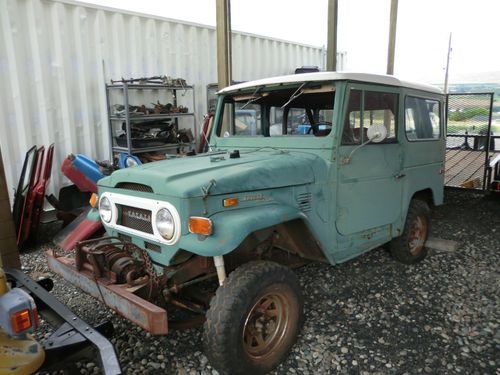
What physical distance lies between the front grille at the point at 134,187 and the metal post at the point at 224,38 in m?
2.71

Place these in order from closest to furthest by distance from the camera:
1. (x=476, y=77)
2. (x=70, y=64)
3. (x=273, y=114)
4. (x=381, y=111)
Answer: (x=381, y=111), (x=273, y=114), (x=70, y=64), (x=476, y=77)

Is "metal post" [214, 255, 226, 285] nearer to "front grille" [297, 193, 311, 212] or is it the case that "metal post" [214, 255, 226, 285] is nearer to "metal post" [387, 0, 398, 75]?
"front grille" [297, 193, 311, 212]

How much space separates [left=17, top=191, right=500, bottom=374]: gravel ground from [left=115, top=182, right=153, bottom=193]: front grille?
3.64 feet

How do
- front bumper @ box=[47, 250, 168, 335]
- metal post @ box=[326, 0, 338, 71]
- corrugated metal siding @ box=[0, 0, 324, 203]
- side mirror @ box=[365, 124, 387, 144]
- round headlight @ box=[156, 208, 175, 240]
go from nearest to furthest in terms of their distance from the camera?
front bumper @ box=[47, 250, 168, 335], round headlight @ box=[156, 208, 175, 240], side mirror @ box=[365, 124, 387, 144], corrugated metal siding @ box=[0, 0, 324, 203], metal post @ box=[326, 0, 338, 71]

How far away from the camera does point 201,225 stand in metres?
2.27

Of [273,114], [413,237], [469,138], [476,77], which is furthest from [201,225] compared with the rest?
[476,77]

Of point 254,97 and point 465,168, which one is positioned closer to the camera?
point 254,97

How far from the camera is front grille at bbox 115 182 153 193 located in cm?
261

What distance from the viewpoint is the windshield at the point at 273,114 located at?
353 cm

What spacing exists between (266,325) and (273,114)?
1916 millimetres

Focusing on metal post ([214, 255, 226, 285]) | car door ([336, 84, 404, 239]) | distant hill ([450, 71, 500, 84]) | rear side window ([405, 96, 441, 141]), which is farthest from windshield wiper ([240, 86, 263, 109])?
distant hill ([450, 71, 500, 84])

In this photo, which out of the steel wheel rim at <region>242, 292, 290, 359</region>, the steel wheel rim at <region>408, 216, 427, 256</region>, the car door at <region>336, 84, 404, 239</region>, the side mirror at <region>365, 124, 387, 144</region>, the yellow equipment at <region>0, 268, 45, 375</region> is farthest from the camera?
the steel wheel rim at <region>408, 216, 427, 256</region>

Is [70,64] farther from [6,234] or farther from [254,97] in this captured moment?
[254,97]

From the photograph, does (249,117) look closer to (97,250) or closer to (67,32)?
(97,250)
